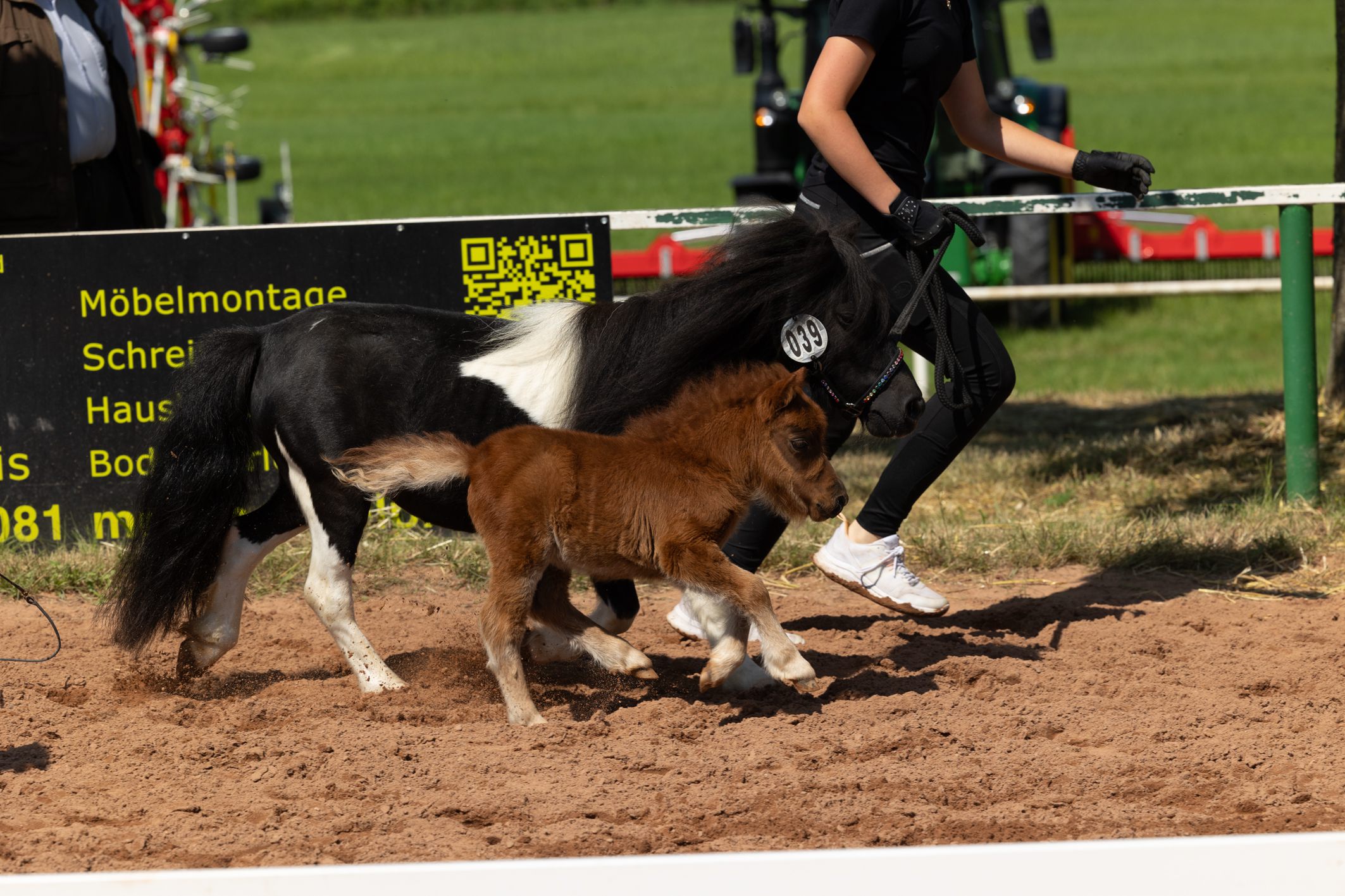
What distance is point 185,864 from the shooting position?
317 centimetres

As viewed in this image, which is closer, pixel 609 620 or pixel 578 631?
pixel 578 631

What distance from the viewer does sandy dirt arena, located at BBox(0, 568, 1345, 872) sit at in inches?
130

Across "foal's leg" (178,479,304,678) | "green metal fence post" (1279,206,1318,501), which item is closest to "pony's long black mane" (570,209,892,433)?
"foal's leg" (178,479,304,678)

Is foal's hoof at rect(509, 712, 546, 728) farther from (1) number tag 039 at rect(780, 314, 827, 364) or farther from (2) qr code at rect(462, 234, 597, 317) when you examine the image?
(2) qr code at rect(462, 234, 597, 317)

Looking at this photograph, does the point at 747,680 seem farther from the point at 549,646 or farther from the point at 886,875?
the point at 886,875

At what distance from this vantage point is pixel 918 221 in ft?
14.2

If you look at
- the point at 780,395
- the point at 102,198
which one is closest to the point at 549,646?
the point at 780,395

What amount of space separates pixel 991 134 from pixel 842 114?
946mm

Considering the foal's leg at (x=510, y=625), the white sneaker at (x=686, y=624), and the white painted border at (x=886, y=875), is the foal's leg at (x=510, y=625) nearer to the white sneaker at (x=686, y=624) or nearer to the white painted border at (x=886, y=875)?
the white sneaker at (x=686, y=624)

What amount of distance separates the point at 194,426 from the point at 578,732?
1.53m

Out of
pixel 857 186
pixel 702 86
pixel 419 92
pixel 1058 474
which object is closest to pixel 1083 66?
pixel 702 86

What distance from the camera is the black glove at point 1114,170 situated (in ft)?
15.8

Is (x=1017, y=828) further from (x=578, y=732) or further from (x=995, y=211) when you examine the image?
(x=995, y=211)

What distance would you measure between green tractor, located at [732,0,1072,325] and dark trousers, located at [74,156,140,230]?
267 inches
